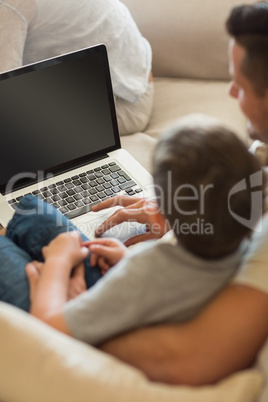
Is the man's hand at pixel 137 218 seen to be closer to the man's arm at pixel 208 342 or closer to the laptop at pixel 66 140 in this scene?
the laptop at pixel 66 140

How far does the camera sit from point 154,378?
2.50ft

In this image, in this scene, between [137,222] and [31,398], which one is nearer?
[31,398]

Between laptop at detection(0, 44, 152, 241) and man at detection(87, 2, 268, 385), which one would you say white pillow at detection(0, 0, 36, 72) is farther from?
man at detection(87, 2, 268, 385)

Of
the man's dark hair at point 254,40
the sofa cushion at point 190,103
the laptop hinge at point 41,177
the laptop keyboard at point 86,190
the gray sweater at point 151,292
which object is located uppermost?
the man's dark hair at point 254,40

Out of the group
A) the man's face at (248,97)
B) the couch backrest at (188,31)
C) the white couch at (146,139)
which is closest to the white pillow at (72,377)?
the white couch at (146,139)

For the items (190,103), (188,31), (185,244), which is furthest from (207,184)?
(188,31)

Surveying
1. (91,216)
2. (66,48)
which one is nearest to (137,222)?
(91,216)

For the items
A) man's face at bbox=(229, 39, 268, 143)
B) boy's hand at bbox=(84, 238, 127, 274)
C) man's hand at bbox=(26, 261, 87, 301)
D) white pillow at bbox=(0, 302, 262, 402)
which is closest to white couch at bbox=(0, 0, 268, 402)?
white pillow at bbox=(0, 302, 262, 402)

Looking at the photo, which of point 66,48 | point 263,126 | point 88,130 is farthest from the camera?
point 66,48

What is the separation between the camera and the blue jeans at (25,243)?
0.93 metres

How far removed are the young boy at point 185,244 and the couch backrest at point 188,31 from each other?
109 cm

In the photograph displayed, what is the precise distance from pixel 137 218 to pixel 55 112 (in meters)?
0.32

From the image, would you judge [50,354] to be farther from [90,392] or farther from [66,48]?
[66,48]

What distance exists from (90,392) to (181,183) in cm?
30
